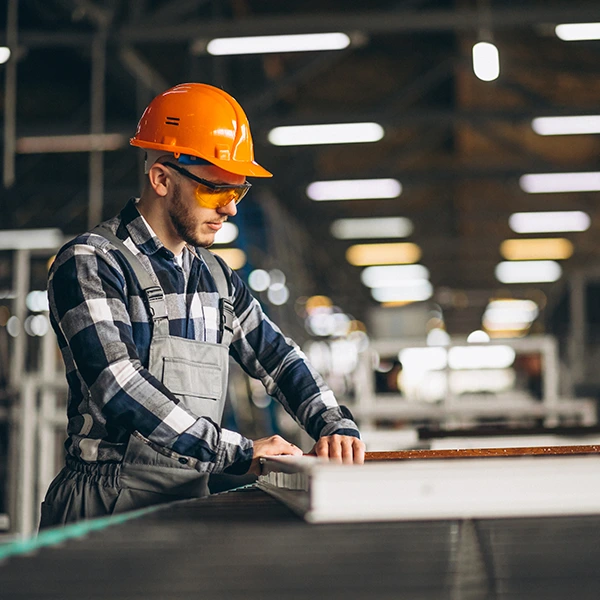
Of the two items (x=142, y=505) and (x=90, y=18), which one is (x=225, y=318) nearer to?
(x=142, y=505)

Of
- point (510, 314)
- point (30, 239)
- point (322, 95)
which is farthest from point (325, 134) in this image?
point (510, 314)

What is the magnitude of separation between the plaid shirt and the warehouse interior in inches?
9.3

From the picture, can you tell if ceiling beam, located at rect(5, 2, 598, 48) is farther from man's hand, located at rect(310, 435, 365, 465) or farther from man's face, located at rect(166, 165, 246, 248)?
man's hand, located at rect(310, 435, 365, 465)

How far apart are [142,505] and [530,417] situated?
25.1 ft

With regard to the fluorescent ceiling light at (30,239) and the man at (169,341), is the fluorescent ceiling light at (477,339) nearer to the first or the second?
the fluorescent ceiling light at (30,239)

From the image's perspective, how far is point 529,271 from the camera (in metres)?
28.0

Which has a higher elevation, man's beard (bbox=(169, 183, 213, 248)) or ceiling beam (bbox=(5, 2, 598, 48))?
ceiling beam (bbox=(5, 2, 598, 48))

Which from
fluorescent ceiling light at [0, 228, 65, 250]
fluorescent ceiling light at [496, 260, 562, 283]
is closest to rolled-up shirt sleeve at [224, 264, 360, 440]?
fluorescent ceiling light at [0, 228, 65, 250]

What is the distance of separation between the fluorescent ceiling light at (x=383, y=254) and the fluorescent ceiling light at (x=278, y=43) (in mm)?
13915

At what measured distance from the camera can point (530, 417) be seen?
31.6ft

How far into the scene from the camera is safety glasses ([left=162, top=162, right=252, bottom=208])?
104 inches

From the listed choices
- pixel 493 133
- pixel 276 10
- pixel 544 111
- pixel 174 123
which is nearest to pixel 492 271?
Result: pixel 493 133

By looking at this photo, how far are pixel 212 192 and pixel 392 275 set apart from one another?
24903mm

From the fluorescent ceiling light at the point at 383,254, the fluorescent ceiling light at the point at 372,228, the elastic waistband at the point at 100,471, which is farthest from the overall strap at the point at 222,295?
the fluorescent ceiling light at the point at 383,254
